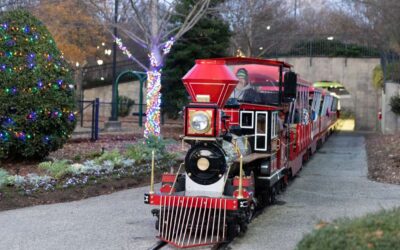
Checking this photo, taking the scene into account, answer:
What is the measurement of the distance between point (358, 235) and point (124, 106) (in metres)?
31.4

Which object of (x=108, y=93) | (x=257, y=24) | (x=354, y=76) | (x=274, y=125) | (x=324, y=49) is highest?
(x=324, y=49)

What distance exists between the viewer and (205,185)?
25.6 feet

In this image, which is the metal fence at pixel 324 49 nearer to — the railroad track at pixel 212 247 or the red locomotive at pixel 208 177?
the red locomotive at pixel 208 177

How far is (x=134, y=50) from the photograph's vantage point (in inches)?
1752

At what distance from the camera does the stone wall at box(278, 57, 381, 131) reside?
129 feet

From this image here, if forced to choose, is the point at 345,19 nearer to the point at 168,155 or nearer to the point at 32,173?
the point at 168,155

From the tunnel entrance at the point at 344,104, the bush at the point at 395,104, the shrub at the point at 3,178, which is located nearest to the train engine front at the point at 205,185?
the shrub at the point at 3,178

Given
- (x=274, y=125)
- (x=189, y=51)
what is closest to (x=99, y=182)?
(x=274, y=125)

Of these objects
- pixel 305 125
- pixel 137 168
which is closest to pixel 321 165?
pixel 305 125

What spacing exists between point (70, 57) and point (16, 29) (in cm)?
2128

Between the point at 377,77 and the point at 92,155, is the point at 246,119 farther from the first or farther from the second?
the point at 377,77

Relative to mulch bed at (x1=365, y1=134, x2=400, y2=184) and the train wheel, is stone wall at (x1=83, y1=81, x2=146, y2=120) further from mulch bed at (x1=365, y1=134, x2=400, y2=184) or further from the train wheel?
the train wheel

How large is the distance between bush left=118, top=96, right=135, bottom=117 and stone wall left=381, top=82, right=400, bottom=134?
581 inches

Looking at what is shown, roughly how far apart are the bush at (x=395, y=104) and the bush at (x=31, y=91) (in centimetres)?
1887
